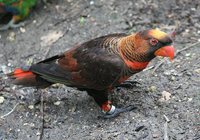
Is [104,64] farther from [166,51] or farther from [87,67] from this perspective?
[166,51]

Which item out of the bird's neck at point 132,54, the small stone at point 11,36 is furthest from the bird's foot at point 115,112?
the small stone at point 11,36

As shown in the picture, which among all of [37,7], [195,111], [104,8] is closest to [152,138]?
[195,111]

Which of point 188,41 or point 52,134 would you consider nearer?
point 52,134

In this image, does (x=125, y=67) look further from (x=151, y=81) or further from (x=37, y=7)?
(x=37, y=7)

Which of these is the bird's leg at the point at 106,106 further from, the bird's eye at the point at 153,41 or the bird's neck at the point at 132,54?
the bird's eye at the point at 153,41

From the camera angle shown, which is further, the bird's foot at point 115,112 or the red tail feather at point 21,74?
the red tail feather at point 21,74

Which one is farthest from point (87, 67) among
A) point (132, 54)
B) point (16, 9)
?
point (16, 9)
